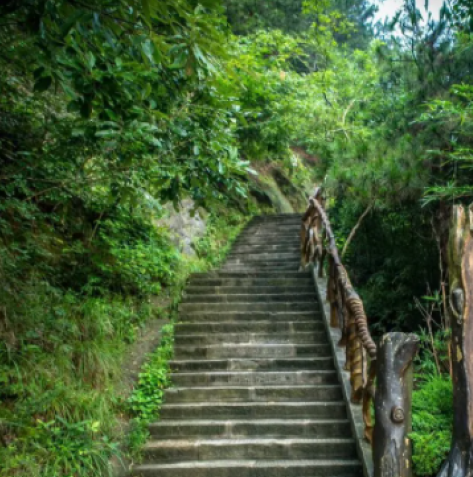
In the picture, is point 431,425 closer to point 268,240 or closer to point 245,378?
point 245,378

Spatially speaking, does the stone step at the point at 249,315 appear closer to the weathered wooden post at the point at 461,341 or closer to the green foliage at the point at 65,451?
the green foliage at the point at 65,451

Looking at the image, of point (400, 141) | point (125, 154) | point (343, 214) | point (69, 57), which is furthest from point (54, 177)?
point (343, 214)

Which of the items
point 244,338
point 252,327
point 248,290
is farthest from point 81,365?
point 248,290

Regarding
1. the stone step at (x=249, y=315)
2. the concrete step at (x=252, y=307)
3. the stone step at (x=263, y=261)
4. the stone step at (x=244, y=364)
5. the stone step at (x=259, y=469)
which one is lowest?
the stone step at (x=259, y=469)

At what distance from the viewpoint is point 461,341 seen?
3.07 m

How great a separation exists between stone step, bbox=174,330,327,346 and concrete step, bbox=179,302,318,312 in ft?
2.05

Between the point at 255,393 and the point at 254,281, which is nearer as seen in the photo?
the point at 255,393

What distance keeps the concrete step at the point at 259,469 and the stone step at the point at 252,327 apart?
210cm

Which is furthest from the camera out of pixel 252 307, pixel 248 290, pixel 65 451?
pixel 248 290

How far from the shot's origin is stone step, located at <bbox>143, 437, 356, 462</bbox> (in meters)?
4.36

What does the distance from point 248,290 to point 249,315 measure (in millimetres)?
816

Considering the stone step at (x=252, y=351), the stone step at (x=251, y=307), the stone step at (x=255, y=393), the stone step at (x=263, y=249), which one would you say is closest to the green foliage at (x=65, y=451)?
the stone step at (x=255, y=393)

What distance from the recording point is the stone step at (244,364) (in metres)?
5.52

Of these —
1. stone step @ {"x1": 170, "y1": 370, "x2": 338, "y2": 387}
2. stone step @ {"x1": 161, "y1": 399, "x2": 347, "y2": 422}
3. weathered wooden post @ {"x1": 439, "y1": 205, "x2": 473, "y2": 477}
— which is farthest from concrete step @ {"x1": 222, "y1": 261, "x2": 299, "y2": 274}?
weathered wooden post @ {"x1": 439, "y1": 205, "x2": 473, "y2": 477}
